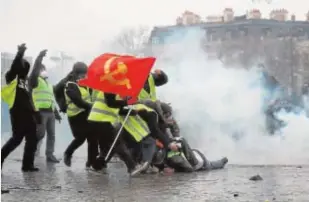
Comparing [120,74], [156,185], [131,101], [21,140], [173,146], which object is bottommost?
[156,185]

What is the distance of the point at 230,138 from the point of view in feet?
58.5

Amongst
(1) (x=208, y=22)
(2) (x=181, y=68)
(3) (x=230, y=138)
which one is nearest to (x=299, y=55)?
(1) (x=208, y=22)

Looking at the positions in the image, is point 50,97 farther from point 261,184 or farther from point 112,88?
point 261,184

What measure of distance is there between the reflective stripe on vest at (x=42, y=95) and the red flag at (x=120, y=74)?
6.98 feet

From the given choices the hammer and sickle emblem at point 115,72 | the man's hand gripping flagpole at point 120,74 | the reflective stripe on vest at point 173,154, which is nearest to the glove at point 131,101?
the man's hand gripping flagpole at point 120,74

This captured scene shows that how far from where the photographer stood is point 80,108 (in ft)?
38.0

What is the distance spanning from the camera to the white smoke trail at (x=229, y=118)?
55.0ft

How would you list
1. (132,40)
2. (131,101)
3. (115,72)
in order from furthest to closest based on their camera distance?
(132,40)
(131,101)
(115,72)

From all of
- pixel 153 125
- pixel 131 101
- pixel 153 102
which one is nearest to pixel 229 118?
pixel 153 102

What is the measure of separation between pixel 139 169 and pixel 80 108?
4.67ft

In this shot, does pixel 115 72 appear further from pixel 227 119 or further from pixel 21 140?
pixel 227 119

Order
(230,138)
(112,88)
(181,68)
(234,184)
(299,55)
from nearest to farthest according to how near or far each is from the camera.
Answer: (234,184), (112,88), (230,138), (181,68), (299,55)

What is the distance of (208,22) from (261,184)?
157 feet

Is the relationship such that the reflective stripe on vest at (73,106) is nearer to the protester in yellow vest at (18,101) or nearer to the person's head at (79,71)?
the person's head at (79,71)
